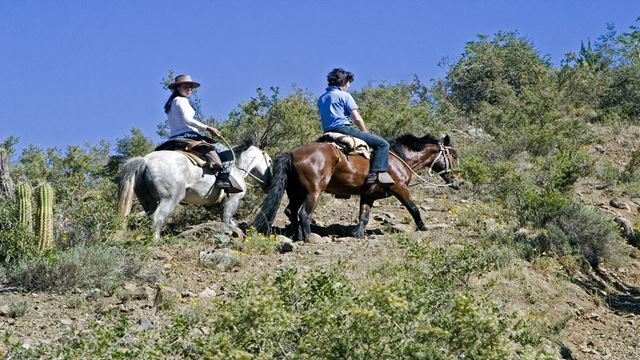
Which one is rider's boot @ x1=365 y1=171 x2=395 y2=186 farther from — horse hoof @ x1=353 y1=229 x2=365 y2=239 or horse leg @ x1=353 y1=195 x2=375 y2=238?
horse hoof @ x1=353 y1=229 x2=365 y2=239

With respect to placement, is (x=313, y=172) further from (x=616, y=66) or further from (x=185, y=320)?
(x=616, y=66)

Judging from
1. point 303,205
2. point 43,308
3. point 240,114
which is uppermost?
point 240,114

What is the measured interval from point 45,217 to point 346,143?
Answer: 4.71 m

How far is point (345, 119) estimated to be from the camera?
13.6 meters

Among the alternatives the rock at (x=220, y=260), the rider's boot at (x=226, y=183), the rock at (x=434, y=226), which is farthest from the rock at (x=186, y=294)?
the rock at (x=434, y=226)

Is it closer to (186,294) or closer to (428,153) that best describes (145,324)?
(186,294)

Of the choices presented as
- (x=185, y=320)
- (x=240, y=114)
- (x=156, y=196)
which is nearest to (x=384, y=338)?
(x=185, y=320)

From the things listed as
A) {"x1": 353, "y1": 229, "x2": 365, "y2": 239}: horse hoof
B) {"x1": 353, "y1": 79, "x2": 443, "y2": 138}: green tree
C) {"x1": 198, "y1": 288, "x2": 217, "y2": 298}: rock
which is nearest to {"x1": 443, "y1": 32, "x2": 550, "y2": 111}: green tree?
{"x1": 353, "y1": 79, "x2": 443, "y2": 138}: green tree

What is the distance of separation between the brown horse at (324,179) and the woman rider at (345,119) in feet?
0.54

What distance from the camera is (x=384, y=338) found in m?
6.33

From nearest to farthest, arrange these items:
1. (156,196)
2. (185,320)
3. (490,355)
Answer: (490,355) < (185,320) < (156,196)

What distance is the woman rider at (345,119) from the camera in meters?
13.6

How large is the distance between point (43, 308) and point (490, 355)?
4.85m

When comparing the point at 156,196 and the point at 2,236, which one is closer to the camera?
the point at 2,236
